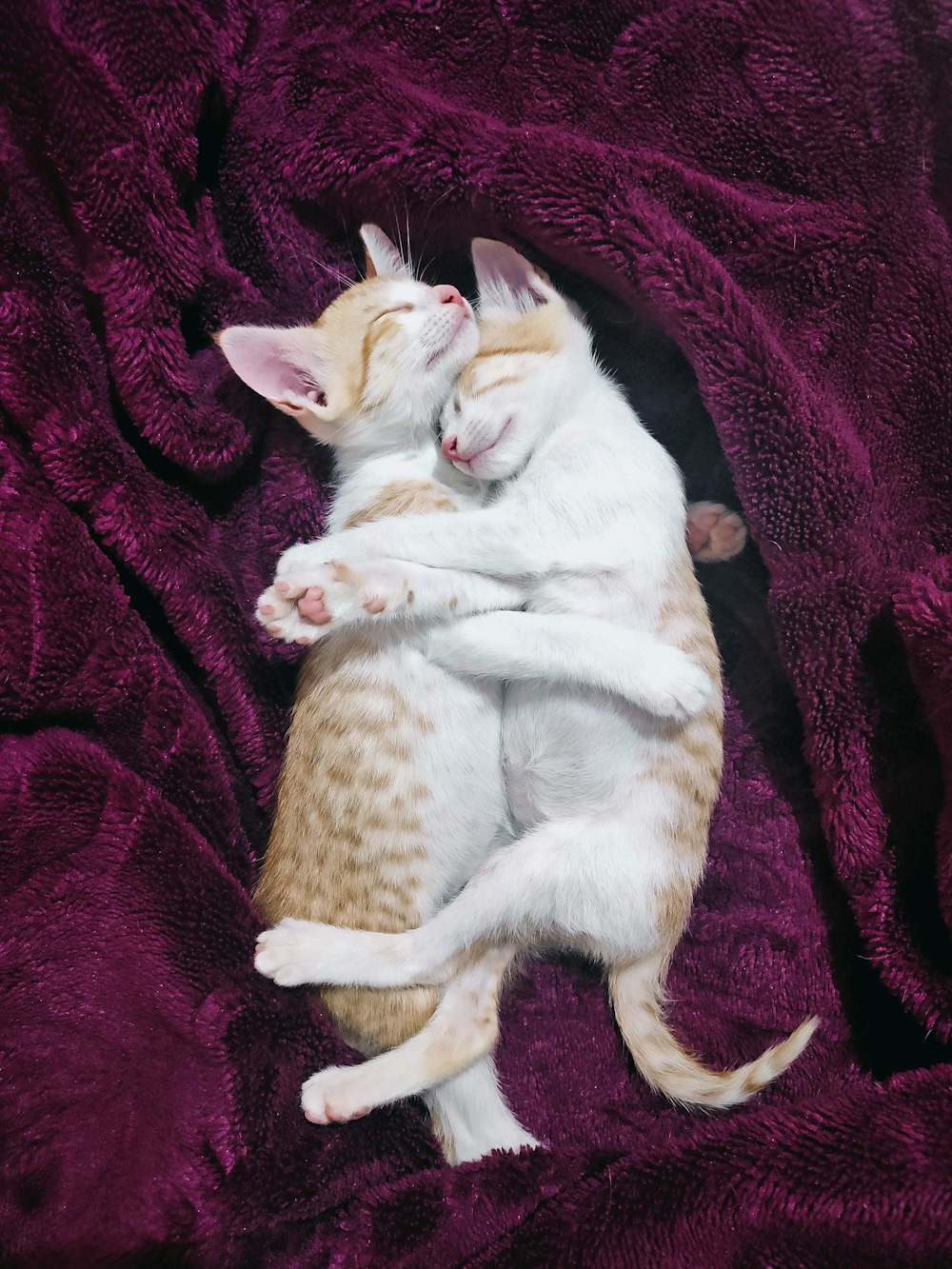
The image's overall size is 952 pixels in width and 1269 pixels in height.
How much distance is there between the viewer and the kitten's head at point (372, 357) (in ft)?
3.51

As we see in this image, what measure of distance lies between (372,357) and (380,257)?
14 centimetres

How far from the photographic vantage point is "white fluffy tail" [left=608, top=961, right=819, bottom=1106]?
A: 981 millimetres

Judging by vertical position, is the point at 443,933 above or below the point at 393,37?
below

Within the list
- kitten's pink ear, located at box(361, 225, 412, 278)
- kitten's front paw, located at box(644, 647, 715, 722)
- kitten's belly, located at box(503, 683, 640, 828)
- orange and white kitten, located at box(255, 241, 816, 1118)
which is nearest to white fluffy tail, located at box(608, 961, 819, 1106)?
orange and white kitten, located at box(255, 241, 816, 1118)

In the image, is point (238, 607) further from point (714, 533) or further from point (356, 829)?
point (714, 533)

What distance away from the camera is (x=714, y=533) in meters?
1.10

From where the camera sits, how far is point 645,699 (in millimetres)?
927

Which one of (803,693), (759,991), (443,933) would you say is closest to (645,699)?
(803,693)

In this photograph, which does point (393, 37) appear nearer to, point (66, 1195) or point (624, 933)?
point (624, 933)

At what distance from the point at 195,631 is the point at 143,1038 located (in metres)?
0.50

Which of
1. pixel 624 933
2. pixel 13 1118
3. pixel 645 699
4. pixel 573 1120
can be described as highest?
pixel 645 699

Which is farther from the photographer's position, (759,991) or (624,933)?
(759,991)

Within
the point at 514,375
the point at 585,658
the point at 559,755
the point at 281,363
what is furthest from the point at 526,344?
the point at 559,755

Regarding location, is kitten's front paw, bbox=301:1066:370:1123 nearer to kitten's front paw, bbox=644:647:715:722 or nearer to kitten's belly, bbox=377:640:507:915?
kitten's belly, bbox=377:640:507:915
